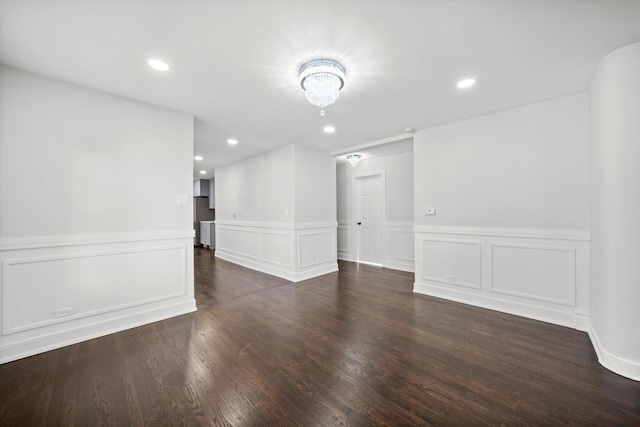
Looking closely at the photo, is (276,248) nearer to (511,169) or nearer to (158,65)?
(158,65)

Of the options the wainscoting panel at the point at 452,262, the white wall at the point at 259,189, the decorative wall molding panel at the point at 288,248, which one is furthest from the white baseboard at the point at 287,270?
the wainscoting panel at the point at 452,262

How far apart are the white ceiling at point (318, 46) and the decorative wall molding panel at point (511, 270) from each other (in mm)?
1675

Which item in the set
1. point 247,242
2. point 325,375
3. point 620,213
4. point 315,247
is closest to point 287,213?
point 315,247

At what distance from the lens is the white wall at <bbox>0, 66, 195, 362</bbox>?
2178mm

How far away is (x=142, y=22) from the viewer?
5.48 ft

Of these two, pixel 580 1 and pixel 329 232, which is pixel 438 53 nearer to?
pixel 580 1

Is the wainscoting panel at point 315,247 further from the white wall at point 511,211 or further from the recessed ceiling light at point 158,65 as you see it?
the recessed ceiling light at point 158,65

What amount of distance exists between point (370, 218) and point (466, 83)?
393cm

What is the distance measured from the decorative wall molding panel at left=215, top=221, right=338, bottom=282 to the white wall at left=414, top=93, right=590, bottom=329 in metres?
1.92

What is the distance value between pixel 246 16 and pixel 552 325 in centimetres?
415

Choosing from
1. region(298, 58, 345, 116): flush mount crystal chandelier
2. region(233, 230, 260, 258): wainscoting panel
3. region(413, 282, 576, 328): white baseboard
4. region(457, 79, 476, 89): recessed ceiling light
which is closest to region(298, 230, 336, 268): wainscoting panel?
region(233, 230, 260, 258): wainscoting panel

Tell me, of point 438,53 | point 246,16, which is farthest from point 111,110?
point 438,53

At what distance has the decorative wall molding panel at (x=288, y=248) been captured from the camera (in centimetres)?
466

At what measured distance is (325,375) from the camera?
1917mm
